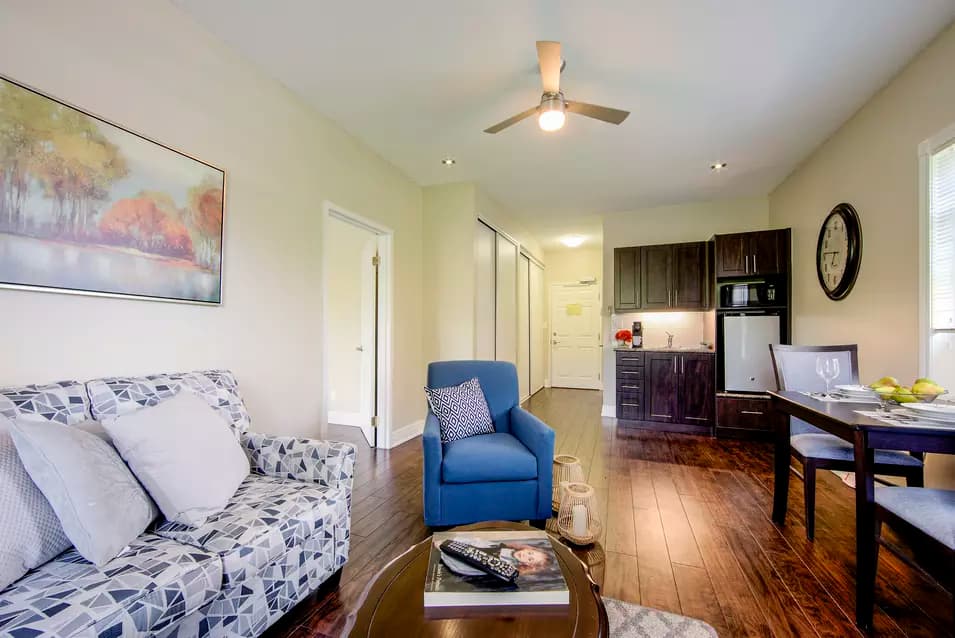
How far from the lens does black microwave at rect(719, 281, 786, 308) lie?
4156 millimetres

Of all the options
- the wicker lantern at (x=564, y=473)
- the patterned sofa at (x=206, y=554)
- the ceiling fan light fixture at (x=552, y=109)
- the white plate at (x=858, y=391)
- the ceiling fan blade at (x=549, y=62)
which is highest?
the ceiling fan blade at (x=549, y=62)

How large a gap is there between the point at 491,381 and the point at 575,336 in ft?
17.3

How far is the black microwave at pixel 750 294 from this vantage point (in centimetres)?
416

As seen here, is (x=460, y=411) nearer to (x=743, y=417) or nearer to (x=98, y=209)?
(x=98, y=209)

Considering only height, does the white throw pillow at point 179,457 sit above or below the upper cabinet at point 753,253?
below

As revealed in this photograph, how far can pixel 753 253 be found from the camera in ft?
13.6

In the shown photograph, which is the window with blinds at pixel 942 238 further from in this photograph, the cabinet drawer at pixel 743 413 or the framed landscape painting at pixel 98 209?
the framed landscape painting at pixel 98 209

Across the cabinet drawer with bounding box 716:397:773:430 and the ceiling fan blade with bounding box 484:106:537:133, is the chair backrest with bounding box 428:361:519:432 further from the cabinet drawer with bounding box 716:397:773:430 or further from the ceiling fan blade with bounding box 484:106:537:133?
the cabinet drawer with bounding box 716:397:773:430

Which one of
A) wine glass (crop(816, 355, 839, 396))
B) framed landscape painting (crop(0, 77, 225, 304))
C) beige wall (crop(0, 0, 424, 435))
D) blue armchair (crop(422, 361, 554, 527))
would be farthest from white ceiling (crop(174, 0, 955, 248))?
blue armchair (crop(422, 361, 554, 527))

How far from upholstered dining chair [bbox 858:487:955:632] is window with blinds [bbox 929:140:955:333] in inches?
50.8

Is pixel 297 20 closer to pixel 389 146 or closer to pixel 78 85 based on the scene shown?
pixel 78 85

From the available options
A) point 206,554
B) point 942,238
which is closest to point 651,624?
point 206,554

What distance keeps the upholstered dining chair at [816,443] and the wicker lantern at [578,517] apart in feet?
3.81

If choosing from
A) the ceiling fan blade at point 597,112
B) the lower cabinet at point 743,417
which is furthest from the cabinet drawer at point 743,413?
the ceiling fan blade at point 597,112
